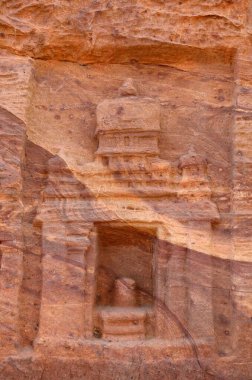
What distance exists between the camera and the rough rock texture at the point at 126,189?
516 centimetres

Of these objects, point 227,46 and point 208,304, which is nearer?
point 208,304

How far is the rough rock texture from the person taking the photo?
5160mm

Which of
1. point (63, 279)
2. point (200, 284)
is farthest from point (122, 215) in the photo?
point (200, 284)

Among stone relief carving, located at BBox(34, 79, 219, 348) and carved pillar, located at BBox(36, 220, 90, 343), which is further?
stone relief carving, located at BBox(34, 79, 219, 348)

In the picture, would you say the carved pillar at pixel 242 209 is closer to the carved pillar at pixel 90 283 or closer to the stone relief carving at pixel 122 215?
the stone relief carving at pixel 122 215

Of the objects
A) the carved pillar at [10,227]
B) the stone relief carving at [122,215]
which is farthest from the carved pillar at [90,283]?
the carved pillar at [10,227]

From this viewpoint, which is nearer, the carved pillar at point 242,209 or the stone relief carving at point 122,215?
the carved pillar at point 242,209

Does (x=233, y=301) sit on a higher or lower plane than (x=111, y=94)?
lower

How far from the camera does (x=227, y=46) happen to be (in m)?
5.70

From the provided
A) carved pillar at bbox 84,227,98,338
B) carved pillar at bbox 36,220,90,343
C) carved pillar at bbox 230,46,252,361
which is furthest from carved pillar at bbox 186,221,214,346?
carved pillar at bbox 36,220,90,343

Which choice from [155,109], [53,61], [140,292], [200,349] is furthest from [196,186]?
[53,61]

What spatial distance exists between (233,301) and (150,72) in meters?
2.98

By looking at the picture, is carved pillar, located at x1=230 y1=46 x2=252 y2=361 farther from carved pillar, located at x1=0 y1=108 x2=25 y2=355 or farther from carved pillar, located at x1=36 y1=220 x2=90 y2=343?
carved pillar, located at x1=0 y1=108 x2=25 y2=355

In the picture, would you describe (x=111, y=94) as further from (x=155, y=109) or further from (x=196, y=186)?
(x=196, y=186)
